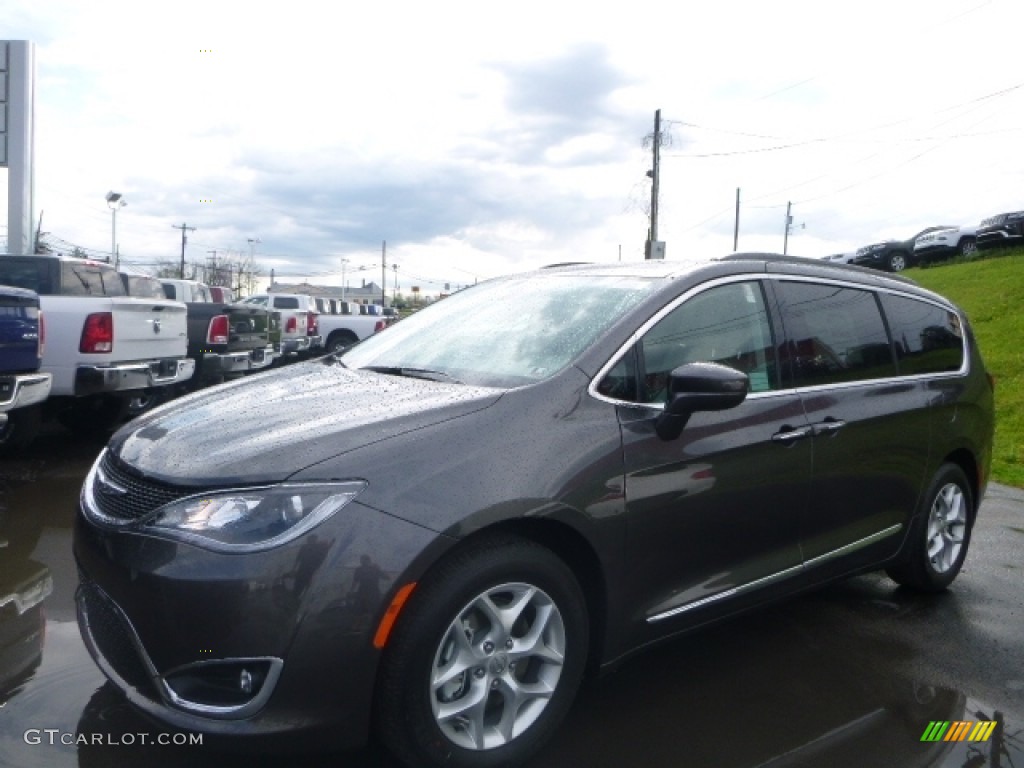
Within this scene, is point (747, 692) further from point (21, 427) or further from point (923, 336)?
point (21, 427)

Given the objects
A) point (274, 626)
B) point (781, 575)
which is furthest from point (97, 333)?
point (781, 575)

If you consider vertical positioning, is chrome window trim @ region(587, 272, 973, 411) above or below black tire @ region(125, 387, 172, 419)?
above

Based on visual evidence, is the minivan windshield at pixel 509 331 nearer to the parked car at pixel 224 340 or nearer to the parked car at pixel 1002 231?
the parked car at pixel 224 340

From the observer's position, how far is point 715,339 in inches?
146

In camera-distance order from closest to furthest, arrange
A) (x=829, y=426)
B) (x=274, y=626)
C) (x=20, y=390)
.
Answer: (x=274, y=626) < (x=829, y=426) < (x=20, y=390)

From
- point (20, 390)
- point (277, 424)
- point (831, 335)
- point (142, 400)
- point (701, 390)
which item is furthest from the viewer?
point (142, 400)

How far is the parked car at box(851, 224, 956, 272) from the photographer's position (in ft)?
85.7

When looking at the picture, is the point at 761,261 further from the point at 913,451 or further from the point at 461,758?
the point at 461,758

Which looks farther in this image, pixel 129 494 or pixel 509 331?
pixel 509 331

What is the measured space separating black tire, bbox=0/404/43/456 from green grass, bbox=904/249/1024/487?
745 cm

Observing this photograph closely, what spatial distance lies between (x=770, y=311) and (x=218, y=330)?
8679 millimetres

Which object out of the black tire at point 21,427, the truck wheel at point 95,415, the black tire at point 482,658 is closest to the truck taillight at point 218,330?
the truck wheel at point 95,415

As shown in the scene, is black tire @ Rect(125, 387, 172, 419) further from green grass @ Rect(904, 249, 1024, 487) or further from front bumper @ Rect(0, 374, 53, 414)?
green grass @ Rect(904, 249, 1024, 487)

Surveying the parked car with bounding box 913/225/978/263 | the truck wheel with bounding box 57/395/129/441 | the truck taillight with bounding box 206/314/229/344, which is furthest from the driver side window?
the parked car with bounding box 913/225/978/263
